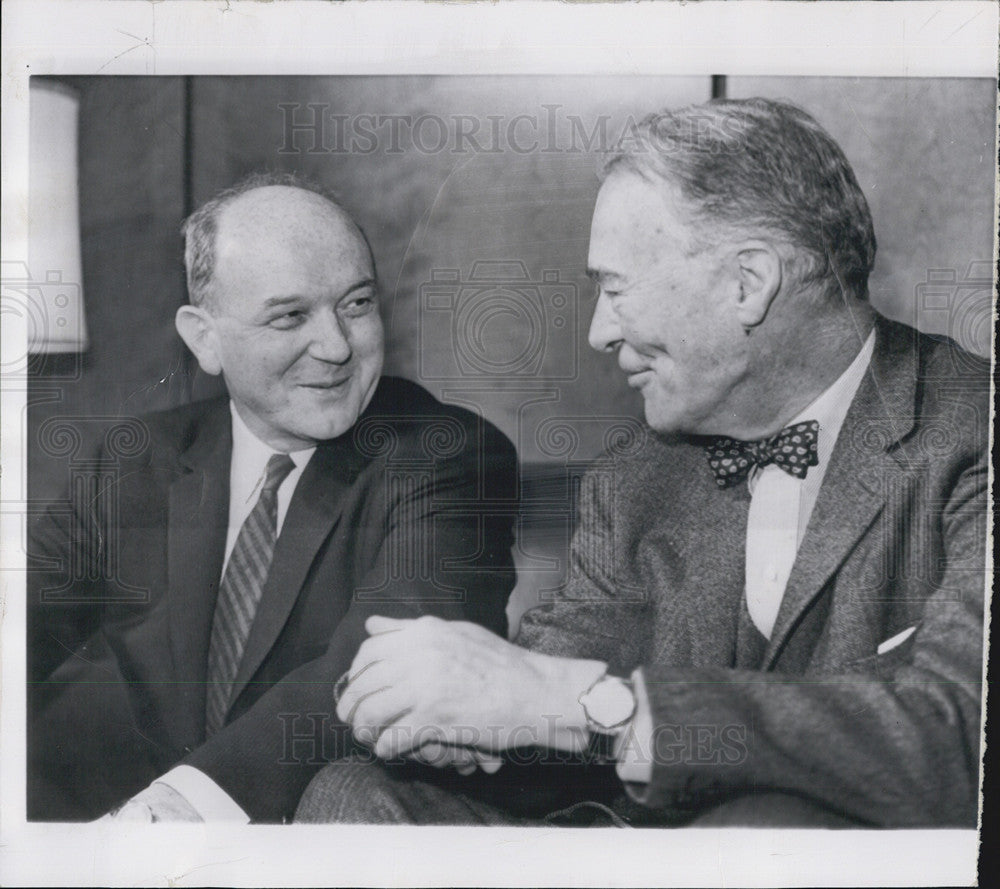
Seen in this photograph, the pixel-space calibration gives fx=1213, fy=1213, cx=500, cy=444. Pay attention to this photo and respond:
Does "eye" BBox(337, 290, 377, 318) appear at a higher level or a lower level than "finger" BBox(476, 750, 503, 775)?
higher

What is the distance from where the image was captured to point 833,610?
132 inches

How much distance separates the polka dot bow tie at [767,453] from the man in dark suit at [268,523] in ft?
1.91

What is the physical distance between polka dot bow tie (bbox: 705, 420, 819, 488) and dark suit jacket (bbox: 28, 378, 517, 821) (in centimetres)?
58

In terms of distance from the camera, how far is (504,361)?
344cm

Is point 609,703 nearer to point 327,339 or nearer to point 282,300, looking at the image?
point 327,339

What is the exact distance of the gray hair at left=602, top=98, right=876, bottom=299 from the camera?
3.29 meters

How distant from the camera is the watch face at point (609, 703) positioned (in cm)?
339

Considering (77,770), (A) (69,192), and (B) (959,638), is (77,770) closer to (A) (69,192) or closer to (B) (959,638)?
(A) (69,192)

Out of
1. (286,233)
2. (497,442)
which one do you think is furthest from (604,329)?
(286,233)

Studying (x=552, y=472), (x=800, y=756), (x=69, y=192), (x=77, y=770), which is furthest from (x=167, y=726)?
(x=800, y=756)

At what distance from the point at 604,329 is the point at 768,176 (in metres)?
0.60

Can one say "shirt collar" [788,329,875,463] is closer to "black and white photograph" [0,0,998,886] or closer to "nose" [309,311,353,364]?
"black and white photograph" [0,0,998,886]

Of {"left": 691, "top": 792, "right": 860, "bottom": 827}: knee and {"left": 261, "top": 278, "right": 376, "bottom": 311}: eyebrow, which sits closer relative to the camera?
{"left": 261, "top": 278, "right": 376, "bottom": 311}: eyebrow

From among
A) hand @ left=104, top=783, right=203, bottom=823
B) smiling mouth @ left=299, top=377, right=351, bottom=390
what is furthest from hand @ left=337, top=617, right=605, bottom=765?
smiling mouth @ left=299, top=377, right=351, bottom=390
